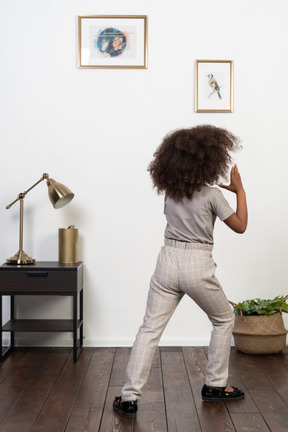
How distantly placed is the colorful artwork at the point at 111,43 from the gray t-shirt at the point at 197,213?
1598 mm

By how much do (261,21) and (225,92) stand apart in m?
0.51

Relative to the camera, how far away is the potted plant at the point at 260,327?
3314 millimetres

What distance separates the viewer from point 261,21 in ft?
11.8

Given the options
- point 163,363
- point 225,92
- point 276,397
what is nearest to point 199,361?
point 163,363

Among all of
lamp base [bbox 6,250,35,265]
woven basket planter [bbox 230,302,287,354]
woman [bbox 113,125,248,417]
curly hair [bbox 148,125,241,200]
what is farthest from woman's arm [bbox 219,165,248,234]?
lamp base [bbox 6,250,35,265]

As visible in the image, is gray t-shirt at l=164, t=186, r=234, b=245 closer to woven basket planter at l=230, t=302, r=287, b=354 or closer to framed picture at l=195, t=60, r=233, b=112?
woven basket planter at l=230, t=302, r=287, b=354

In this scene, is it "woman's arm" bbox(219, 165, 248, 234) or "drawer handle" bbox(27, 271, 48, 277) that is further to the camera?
"drawer handle" bbox(27, 271, 48, 277)

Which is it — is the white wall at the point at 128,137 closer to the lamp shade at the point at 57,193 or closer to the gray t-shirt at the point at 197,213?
the lamp shade at the point at 57,193

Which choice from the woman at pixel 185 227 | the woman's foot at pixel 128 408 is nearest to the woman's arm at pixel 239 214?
the woman at pixel 185 227

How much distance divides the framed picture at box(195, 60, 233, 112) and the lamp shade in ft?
3.34

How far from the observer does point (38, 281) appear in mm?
3240

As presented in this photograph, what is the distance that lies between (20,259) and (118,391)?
1107 millimetres

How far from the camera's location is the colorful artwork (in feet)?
11.7

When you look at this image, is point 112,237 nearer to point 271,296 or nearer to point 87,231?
point 87,231
